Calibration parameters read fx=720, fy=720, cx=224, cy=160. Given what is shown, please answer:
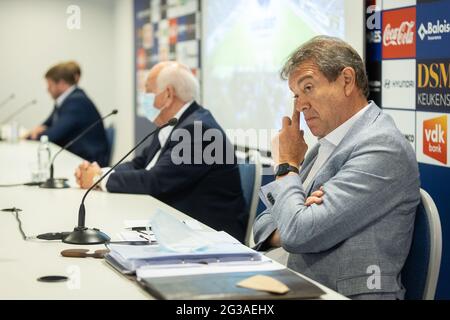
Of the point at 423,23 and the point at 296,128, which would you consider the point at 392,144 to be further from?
the point at 423,23

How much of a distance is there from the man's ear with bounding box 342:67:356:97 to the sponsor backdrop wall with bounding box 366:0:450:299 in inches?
40.8

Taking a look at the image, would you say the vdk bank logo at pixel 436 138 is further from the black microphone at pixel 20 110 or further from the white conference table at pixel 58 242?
the black microphone at pixel 20 110

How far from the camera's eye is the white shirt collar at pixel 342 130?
2082 mm

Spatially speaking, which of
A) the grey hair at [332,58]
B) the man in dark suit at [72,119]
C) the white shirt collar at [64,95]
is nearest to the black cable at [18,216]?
the grey hair at [332,58]

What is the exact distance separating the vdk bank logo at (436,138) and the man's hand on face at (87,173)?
1.46m

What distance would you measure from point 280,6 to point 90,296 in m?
3.20

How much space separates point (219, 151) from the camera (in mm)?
3086

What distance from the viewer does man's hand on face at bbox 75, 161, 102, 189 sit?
3.28m

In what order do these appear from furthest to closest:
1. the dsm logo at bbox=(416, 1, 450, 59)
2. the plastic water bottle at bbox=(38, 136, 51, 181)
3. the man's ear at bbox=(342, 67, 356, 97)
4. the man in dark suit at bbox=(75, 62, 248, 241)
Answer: the plastic water bottle at bbox=(38, 136, 51, 181)
the man in dark suit at bbox=(75, 62, 248, 241)
the dsm logo at bbox=(416, 1, 450, 59)
the man's ear at bbox=(342, 67, 356, 97)

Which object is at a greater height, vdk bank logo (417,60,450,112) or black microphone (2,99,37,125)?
vdk bank logo (417,60,450,112)

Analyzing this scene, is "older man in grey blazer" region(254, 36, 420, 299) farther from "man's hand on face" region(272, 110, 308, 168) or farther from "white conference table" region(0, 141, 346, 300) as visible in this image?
"white conference table" region(0, 141, 346, 300)

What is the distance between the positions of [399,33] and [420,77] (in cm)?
27

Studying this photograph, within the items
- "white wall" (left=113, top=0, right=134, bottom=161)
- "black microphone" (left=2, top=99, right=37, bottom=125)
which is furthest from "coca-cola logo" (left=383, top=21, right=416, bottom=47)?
"black microphone" (left=2, top=99, right=37, bottom=125)

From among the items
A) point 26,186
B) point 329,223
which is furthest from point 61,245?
point 26,186
